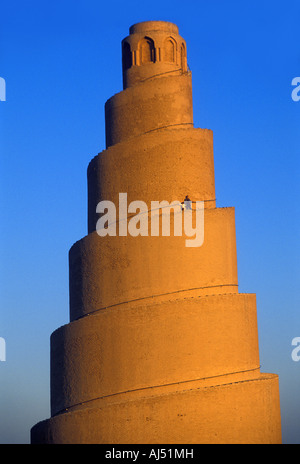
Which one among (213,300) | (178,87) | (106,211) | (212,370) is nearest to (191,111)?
(178,87)

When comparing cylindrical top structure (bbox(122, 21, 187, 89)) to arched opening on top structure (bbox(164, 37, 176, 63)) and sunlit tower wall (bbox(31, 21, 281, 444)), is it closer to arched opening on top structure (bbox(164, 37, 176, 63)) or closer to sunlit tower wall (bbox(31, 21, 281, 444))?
arched opening on top structure (bbox(164, 37, 176, 63))

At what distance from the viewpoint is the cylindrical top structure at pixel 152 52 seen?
2000 cm

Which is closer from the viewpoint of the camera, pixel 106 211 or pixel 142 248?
pixel 142 248

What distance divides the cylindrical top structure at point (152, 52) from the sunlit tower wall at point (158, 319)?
0.25 metres

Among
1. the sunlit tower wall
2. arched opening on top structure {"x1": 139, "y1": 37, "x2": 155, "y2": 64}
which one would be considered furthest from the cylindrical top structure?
the sunlit tower wall

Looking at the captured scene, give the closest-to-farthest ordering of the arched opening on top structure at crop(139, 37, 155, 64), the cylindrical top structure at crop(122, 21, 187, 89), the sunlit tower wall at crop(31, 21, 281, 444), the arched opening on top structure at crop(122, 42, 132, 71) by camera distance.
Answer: the sunlit tower wall at crop(31, 21, 281, 444)
the cylindrical top structure at crop(122, 21, 187, 89)
the arched opening on top structure at crop(139, 37, 155, 64)
the arched opening on top structure at crop(122, 42, 132, 71)

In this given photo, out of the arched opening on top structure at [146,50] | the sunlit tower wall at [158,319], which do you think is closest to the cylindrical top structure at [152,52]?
the arched opening on top structure at [146,50]

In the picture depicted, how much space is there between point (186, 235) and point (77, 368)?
3.31 metres

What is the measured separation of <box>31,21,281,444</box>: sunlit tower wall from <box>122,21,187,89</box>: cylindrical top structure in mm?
248

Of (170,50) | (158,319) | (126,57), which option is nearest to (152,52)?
(170,50)

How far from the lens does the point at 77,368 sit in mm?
17906

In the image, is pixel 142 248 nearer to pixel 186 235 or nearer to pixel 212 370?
pixel 186 235

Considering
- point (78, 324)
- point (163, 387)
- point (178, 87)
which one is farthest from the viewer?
point (178, 87)

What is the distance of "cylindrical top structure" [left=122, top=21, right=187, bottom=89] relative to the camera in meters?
20.0
